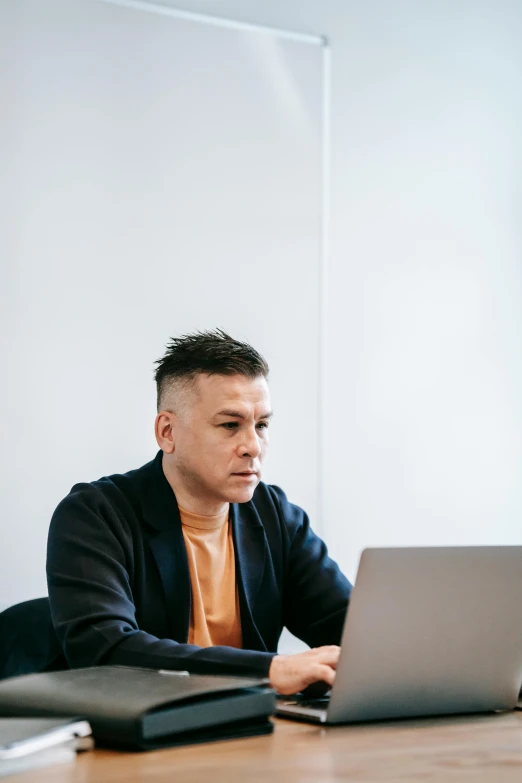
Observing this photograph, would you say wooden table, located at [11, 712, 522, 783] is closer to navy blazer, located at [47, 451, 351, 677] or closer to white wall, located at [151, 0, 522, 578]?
navy blazer, located at [47, 451, 351, 677]

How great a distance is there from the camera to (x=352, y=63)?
3.75 meters

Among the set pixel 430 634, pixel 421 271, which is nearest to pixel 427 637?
pixel 430 634

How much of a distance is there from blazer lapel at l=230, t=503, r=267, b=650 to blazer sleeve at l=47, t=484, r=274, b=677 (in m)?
0.26

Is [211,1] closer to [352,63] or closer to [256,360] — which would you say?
[352,63]

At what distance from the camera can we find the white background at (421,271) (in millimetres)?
3695

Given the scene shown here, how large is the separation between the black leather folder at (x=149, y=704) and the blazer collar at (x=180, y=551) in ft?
2.10

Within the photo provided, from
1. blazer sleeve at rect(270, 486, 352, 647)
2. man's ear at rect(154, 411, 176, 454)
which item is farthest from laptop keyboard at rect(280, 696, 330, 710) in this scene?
man's ear at rect(154, 411, 176, 454)

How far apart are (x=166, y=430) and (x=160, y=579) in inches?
14.3

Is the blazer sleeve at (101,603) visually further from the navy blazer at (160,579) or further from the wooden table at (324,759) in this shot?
the wooden table at (324,759)

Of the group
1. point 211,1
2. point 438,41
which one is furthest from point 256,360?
point 438,41

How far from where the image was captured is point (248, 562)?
2.21m

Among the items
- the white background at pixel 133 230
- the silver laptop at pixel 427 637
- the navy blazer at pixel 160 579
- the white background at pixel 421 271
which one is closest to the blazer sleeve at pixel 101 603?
the navy blazer at pixel 160 579

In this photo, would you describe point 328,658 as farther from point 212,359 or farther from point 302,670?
point 212,359

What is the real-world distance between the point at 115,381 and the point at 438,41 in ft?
6.00
